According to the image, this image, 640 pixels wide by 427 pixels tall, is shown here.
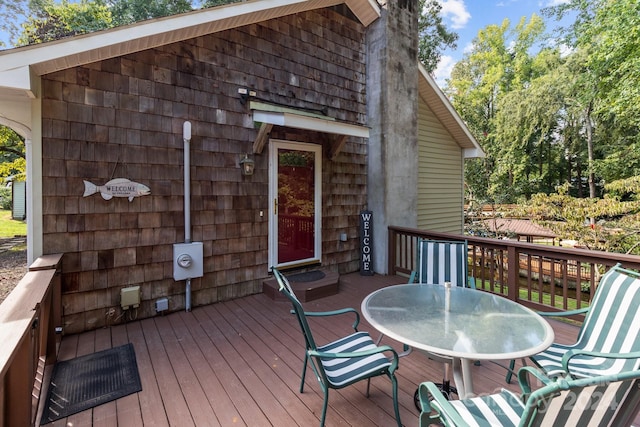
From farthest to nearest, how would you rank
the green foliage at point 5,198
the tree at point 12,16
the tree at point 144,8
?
1. the green foliage at point 5,198
2. the tree at point 144,8
3. the tree at point 12,16

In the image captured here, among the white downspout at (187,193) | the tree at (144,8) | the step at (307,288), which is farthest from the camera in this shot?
the tree at (144,8)

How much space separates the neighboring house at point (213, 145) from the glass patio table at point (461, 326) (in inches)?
107

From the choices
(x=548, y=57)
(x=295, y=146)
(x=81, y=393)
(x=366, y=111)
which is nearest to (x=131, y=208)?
(x=81, y=393)

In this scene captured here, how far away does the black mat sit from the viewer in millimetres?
2164

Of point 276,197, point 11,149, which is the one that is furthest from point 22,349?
point 11,149

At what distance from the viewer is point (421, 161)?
7.45 metres


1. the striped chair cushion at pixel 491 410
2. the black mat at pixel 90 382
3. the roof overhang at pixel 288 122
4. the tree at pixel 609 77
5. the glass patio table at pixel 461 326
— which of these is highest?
the tree at pixel 609 77

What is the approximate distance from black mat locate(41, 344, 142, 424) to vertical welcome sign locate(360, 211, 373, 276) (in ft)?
12.7

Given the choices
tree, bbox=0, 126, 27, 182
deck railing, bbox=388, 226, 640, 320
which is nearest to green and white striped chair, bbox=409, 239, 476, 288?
deck railing, bbox=388, 226, 640, 320

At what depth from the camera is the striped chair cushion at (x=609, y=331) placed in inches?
73.0

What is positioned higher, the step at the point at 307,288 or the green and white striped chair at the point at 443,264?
the green and white striped chair at the point at 443,264

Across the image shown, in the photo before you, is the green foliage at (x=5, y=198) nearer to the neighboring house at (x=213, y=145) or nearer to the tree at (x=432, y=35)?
the neighboring house at (x=213, y=145)

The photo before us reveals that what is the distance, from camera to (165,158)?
12.5ft

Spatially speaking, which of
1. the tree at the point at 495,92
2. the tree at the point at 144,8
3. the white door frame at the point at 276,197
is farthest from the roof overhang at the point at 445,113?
the tree at the point at 144,8
